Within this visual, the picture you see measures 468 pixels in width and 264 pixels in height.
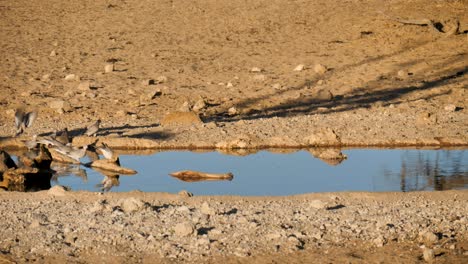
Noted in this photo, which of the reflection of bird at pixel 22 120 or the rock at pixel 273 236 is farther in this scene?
the reflection of bird at pixel 22 120

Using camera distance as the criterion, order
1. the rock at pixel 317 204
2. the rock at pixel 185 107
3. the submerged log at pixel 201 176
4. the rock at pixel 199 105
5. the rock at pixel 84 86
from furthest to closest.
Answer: the rock at pixel 84 86
the rock at pixel 199 105
the rock at pixel 185 107
the submerged log at pixel 201 176
the rock at pixel 317 204

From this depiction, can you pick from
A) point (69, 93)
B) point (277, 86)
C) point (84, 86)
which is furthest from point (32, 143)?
point (277, 86)

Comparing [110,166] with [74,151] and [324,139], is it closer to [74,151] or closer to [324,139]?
[74,151]

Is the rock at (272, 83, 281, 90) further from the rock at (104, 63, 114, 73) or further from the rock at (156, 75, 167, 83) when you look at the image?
the rock at (104, 63, 114, 73)

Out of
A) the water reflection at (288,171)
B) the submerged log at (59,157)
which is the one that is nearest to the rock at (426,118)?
the water reflection at (288,171)

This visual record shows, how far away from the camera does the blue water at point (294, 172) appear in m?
10.4

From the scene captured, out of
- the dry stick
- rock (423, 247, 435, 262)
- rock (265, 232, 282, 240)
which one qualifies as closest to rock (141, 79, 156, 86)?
the dry stick

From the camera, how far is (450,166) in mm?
11398

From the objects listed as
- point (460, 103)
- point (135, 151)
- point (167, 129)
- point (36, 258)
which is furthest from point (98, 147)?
point (460, 103)

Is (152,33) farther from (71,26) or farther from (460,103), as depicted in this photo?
(460,103)

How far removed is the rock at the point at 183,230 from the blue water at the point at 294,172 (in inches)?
86.1

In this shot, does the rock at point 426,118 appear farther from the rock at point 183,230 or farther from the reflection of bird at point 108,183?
the rock at point 183,230

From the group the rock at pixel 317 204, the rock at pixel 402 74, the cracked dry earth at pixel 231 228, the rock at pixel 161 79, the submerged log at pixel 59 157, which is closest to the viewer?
the cracked dry earth at pixel 231 228

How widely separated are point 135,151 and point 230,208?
3.84 metres
